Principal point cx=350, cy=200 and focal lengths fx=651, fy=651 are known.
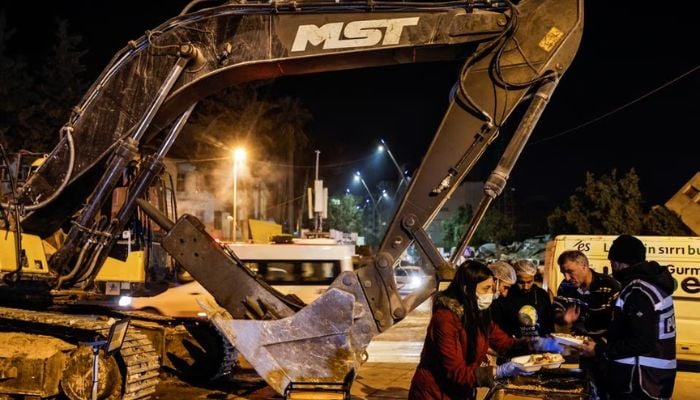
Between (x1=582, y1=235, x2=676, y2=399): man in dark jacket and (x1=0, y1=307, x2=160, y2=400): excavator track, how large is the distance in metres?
5.03

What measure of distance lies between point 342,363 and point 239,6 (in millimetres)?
3597

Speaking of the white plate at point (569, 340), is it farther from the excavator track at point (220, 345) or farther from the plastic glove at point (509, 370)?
the excavator track at point (220, 345)

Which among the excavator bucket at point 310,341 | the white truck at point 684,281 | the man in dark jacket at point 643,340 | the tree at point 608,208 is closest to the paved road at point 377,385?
the white truck at point 684,281

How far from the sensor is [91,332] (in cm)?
718

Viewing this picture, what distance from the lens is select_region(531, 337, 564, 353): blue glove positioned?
5.21 metres

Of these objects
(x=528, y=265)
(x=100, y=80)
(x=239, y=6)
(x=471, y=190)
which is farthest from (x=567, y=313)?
(x=471, y=190)

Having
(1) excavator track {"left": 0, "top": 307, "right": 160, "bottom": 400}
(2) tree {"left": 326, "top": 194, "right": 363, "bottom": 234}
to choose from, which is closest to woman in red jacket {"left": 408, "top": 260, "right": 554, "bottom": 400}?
(1) excavator track {"left": 0, "top": 307, "right": 160, "bottom": 400}

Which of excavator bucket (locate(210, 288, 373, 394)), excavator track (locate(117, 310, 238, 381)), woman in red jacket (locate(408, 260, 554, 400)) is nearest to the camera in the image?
woman in red jacket (locate(408, 260, 554, 400))

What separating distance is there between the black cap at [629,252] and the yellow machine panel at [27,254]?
5765 millimetres

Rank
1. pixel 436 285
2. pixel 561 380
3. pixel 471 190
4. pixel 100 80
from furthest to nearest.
Result: pixel 471 190
pixel 100 80
pixel 436 285
pixel 561 380

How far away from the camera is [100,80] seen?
6.88 metres

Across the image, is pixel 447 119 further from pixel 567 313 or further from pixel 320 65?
pixel 567 313

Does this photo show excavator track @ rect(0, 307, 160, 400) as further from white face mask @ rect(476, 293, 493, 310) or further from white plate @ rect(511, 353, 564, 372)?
white plate @ rect(511, 353, 564, 372)

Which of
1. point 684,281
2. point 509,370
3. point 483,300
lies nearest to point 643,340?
point 509,370
